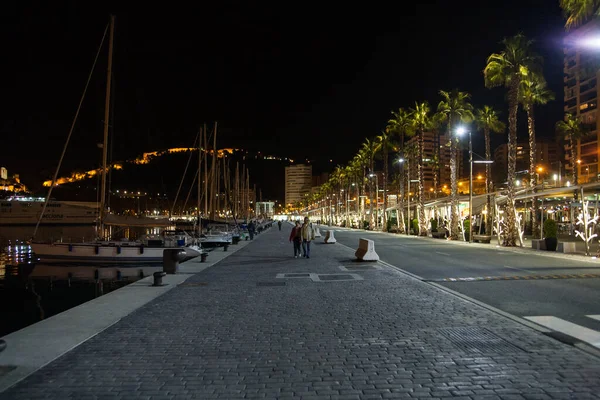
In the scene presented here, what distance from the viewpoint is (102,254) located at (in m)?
27.1

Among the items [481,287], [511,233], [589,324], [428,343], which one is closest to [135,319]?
[428,343]

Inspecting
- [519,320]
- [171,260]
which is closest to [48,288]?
[171,260]

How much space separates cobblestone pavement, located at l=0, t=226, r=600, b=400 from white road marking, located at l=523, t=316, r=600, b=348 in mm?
471

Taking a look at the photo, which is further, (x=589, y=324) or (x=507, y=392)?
(x=589, y=324)

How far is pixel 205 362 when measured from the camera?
6.32m

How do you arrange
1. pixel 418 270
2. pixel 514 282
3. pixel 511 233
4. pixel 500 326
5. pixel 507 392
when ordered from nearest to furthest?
pixel 507 392 < pixel 500 326 < pixel 514 282 < pixel 418 270 < pixel 511 233

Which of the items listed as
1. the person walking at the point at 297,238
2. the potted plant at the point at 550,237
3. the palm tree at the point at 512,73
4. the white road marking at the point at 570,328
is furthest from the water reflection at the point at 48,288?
the palm tree at the point at 512,73

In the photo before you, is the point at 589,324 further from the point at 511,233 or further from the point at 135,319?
the point at 511,233

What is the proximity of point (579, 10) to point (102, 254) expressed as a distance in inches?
1072

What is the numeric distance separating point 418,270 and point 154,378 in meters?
13.8

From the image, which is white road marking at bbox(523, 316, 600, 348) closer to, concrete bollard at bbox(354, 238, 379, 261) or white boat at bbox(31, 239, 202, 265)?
concrete bollard at bbox(354, 238, 379, 261)

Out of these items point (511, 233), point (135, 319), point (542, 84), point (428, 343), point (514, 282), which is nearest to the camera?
point (428, 343)

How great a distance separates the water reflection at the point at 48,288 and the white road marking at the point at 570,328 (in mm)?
10391

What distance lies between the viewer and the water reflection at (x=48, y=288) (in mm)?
12156
